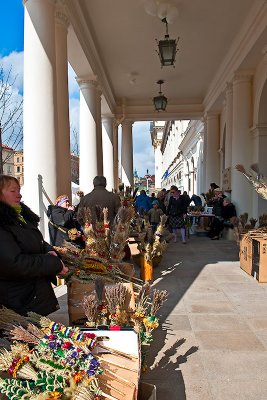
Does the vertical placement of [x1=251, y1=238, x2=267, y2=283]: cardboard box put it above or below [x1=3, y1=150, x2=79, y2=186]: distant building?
below

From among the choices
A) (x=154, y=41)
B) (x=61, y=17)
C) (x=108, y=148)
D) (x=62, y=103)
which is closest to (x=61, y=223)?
(x=62, y=103)

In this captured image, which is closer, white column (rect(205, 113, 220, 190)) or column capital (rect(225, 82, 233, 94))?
column capital (rect(225, 82, 233, 94))

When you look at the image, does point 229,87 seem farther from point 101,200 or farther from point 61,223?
point 61,223

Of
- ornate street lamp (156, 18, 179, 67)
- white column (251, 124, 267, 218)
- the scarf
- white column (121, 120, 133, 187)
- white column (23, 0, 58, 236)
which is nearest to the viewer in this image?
the scarf

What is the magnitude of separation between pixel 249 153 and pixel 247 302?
615 centimetres

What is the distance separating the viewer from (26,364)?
1.83 m

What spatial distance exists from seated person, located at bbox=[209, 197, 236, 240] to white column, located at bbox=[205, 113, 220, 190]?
465cm

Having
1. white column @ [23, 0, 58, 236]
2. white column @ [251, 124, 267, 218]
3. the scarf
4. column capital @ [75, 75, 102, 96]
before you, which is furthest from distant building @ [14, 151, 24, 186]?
the scarf

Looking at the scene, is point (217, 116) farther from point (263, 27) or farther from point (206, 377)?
point (206, 377)

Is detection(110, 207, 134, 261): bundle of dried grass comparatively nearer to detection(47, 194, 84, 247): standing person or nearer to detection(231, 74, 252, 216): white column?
detection(47, 194, 84, 247): standing person

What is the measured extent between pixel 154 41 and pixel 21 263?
800 cm

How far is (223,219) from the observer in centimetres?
1034

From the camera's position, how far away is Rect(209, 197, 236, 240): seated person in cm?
997

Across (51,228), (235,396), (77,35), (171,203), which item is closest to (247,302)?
(235,396)
